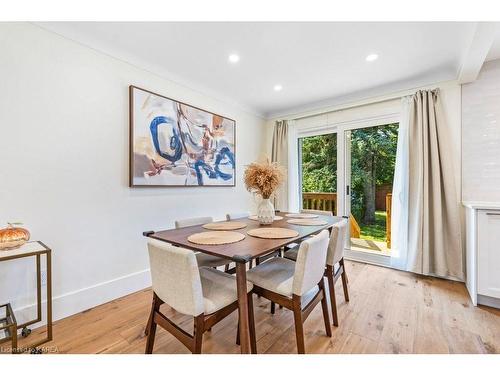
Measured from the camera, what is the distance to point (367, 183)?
10.5 feet

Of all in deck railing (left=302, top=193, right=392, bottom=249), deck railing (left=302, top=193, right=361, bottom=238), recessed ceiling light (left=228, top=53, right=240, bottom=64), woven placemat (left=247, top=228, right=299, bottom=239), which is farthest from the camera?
deck railing (left=302, top=193, right=361, bottom=238)

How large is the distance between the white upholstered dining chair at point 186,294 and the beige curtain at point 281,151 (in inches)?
99.4

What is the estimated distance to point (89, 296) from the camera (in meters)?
1.94

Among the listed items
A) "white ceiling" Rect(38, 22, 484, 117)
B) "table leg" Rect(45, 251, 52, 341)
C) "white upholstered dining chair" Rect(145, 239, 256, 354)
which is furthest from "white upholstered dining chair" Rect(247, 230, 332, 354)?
"white ceiling" Rect(38, 22, 484, 117)

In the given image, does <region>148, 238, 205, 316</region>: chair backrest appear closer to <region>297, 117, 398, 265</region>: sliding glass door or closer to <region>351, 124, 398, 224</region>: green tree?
<region>297, 117, 398, 265</region>: sliding glass door

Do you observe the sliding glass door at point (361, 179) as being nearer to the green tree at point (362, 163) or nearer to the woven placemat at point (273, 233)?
the green tree at point (362, 163)

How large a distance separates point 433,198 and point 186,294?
280 centimetres

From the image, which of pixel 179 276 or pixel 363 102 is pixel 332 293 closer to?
pixel 179 276

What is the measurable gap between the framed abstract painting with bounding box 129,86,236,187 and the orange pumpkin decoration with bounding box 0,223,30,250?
87 cm

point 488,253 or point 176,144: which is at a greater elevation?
point 176,144

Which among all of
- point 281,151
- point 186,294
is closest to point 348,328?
point 186,294

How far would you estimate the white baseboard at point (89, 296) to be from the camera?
5.45 feet

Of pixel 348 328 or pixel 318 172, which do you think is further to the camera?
pixel 318 172

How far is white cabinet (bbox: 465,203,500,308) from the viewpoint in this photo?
190cm
